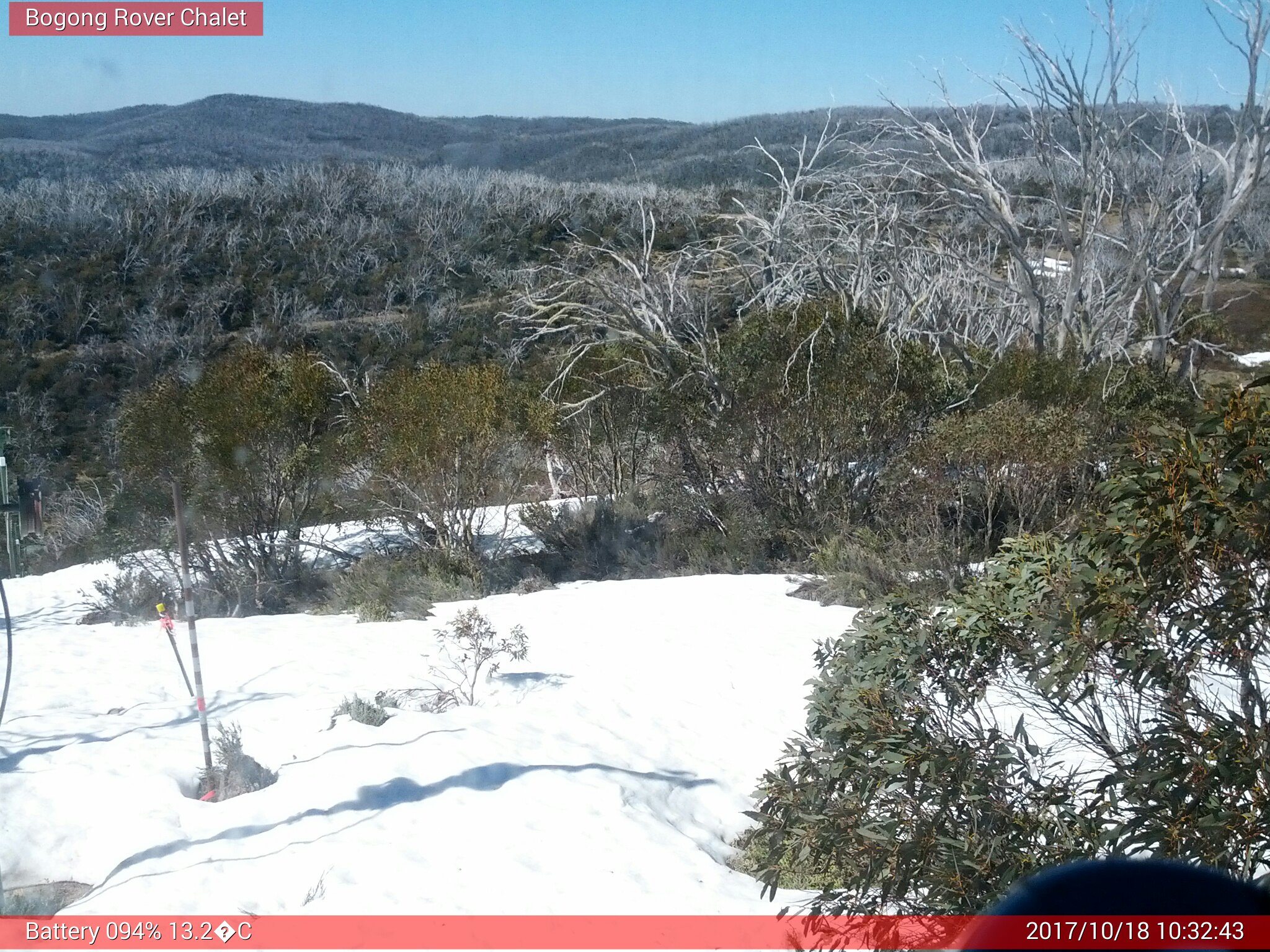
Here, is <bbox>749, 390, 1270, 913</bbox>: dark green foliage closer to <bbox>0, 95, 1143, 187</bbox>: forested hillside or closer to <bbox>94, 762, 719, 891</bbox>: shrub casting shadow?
<bbox>94, 762, 719, 891</bbox>: shrub casting shadow

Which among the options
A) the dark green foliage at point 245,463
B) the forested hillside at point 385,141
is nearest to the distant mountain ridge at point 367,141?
the forested hillside at point 385,141

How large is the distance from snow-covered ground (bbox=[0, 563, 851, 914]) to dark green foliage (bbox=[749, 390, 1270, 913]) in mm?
963

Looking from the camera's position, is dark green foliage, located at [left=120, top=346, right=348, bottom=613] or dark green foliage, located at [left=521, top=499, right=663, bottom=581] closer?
dark green foliage, located at [left=120, top=346, right=348, bottom=613]

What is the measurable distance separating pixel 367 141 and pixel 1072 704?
44.5 metres

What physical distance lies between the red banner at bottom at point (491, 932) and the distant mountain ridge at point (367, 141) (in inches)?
888

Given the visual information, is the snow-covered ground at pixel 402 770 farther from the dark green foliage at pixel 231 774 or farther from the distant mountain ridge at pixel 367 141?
the distant mountain ridge at pixel 367 141

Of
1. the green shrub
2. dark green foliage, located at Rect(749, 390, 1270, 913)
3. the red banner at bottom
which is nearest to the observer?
dark green foliage, located at Rect(749, 390, 1270, 913)

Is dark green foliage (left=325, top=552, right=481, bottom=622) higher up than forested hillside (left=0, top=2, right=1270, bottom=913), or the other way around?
forested hillside (left=0, top=2, right=1270, bottom=913)

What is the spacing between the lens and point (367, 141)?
4319 cm

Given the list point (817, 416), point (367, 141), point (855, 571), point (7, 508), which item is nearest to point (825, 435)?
point (817, 416)

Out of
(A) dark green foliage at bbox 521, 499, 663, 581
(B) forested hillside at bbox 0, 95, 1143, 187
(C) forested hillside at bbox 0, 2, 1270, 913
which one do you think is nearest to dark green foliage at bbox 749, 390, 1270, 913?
(C) forested hillside at bbox 0, 2, 1270, 913

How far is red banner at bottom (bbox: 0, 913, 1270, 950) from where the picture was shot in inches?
123

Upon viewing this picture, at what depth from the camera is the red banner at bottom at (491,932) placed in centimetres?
312

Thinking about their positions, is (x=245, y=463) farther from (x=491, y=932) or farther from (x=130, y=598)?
(x=491, y=932)
